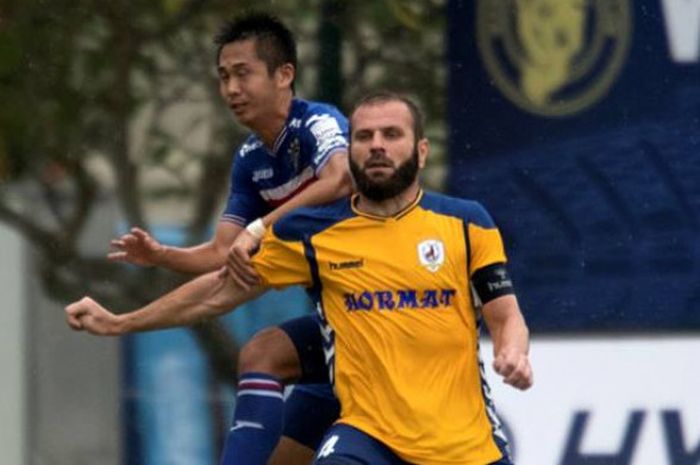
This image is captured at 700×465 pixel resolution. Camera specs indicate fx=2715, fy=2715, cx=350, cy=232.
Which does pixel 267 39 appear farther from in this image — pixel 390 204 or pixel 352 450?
pixel 352 450

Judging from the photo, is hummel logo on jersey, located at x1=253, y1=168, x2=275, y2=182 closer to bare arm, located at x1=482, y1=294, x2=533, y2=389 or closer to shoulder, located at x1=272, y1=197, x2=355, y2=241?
shoulder, located at x1=272, y1=197, x2=355, y2=241

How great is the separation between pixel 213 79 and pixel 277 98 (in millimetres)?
2701

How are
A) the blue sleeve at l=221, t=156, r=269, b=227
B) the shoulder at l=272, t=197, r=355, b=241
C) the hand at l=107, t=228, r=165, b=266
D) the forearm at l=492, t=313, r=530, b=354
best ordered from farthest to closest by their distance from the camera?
the blue sleeve at l=221, t=156, r=269, b=227, the hand at l=107, t=228, r=165, b=266, the shoulder at l=272, t=197, r=355, b=241, the forearm at l=492, t=313, r=530, b=354

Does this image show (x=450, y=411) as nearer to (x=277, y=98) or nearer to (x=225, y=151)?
Result: (x=277, y=98)

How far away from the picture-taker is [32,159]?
11.2 meters

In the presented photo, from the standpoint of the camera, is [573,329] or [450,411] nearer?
[450,411]

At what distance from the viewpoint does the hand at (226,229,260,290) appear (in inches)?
317

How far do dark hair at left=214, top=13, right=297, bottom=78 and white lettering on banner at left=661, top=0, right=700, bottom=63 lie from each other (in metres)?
2.83

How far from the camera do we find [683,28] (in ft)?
35.9

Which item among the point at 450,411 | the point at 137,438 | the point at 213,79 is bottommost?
the point at 137,438

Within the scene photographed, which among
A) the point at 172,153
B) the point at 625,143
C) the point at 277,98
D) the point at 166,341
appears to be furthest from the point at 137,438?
the point at 277,98

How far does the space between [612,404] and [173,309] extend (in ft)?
10.4

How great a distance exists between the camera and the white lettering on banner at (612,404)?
11.0 meters

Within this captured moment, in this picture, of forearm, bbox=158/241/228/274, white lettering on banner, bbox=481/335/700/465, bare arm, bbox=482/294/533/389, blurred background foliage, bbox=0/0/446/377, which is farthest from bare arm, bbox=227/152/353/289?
white lettering on banner, bbox=481/335/700/465
